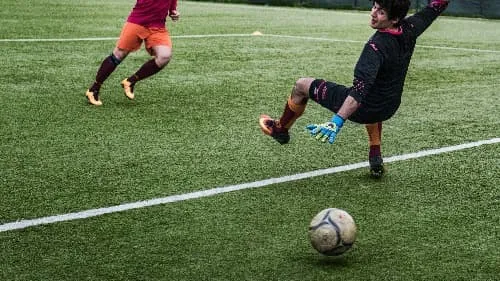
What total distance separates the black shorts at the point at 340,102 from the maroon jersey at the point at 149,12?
3054mm

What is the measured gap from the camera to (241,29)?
1642 cm

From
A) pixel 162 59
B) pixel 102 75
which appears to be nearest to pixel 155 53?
pixel 162 59

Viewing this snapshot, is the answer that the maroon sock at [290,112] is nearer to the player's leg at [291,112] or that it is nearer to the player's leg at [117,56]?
the player's leg at [291,112]

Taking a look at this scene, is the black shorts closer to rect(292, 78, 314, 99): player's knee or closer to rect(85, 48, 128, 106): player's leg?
rect(292, 78, 314, 99): player's knee

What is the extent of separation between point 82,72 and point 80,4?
1059 cm

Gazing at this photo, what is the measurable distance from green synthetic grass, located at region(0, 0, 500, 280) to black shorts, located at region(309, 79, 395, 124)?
0.47 meters

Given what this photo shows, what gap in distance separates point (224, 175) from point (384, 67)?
1376 mm

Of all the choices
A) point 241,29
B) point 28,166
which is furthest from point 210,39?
point 28,166

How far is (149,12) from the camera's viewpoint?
27.9 ft

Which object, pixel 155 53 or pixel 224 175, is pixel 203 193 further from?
pixel 155 53

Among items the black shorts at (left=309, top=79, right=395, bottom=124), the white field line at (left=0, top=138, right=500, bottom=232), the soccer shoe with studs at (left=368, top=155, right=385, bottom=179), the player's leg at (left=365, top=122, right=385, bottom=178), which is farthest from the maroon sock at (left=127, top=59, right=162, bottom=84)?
the soccer shoe with studs at (left=368, top=155, right=385, bottom=179)

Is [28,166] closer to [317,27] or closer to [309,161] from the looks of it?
[309,161]

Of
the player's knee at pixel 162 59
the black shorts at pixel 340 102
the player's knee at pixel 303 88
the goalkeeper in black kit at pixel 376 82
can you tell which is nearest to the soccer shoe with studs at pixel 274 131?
the goalkeeper in black kit at pixel 376 82

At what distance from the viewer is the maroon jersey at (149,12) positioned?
8.49 m
